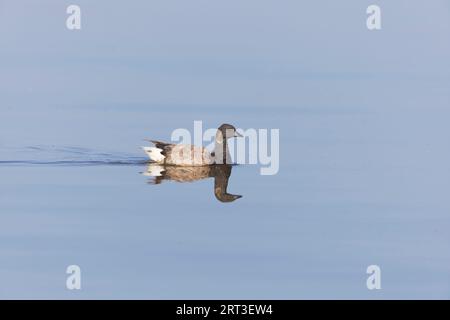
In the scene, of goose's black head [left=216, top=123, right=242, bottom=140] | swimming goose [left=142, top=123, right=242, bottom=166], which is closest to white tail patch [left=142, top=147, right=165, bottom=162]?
swimming goose [left=142, top=123, right=242, bottom=166]

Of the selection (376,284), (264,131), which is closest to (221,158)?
(264,131)

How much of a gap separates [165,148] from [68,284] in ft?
12.2

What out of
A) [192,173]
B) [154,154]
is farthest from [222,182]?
[154,154]

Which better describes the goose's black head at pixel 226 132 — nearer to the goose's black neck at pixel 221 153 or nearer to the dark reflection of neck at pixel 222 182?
the goose's black neck at pixel 221 153

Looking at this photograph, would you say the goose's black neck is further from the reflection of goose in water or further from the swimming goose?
the reflection of goose in water

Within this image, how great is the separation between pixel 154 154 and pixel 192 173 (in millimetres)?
430

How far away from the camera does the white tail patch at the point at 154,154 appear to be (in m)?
13.8

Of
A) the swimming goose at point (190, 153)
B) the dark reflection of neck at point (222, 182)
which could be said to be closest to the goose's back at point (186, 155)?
the swimming goose at point (190, 153)

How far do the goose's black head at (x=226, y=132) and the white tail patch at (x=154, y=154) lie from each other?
67cm

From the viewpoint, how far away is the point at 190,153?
46.3 feet

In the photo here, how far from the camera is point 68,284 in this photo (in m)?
10.5

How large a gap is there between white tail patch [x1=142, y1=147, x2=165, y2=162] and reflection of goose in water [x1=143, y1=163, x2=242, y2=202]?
0.08 metres

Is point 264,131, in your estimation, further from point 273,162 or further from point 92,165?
point 92,165

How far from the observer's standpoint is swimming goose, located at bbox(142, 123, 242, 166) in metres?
13.6
